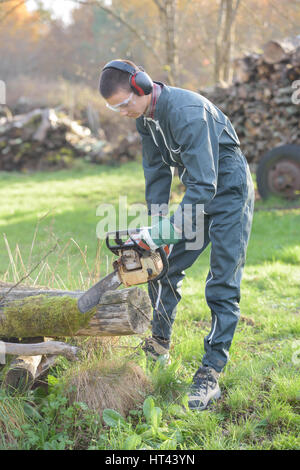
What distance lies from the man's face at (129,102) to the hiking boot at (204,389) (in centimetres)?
159

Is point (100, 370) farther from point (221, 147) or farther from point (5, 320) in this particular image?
point (221, 147)

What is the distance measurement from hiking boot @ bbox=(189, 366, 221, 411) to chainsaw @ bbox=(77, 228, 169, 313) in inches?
28.7

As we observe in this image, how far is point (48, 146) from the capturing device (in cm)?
1467

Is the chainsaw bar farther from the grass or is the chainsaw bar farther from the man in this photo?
the grass

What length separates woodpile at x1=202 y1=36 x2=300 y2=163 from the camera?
8.96 metres

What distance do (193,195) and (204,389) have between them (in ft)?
3.81

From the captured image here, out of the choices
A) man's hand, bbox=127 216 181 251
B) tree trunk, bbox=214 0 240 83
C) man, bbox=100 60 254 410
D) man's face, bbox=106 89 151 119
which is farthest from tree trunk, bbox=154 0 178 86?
man's hand, bbox=127 216 181 251

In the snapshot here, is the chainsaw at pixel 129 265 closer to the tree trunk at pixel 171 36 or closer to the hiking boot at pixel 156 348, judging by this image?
the hiking boot at pixel 156 348

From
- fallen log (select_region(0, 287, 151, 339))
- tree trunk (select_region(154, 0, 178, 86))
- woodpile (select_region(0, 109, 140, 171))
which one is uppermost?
tree trunk (select_region(154, 0, 178, 86))

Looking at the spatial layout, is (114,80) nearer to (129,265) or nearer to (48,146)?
(129,265)

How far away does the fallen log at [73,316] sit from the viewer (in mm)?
2521

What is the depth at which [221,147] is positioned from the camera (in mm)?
2729
